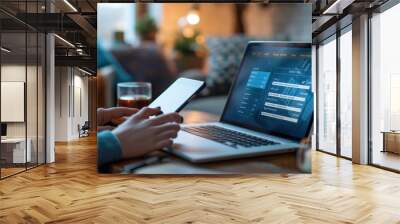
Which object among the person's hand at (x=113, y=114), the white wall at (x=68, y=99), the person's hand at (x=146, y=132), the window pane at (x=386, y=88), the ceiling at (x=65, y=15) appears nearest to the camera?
the person's hand at (x=146, y=132)

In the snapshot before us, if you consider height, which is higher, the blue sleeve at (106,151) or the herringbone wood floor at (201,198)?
the blue sleeve at (106,151)

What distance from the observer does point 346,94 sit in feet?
28.3

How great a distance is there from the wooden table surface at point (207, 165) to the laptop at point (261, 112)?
0.06 m

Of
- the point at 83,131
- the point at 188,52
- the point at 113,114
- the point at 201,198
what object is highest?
the point at 188,52

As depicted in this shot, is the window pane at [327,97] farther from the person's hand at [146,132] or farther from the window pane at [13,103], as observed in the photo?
the window pane at [13,103]

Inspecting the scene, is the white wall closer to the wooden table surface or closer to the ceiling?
the ceiling

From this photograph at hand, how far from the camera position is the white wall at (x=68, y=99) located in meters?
14.1

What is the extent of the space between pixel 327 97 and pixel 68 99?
9.04m

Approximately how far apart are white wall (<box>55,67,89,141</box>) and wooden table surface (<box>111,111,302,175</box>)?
10.4 metres

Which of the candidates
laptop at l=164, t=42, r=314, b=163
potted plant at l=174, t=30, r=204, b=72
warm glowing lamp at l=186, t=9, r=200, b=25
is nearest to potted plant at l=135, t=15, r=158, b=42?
potted plant at l=174, t=30, r=204, b=72

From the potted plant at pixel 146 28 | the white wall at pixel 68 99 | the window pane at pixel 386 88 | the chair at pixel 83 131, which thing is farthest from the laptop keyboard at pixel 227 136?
the chair at pixel 83 131

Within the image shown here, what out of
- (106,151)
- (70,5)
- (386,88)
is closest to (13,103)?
(70,5)

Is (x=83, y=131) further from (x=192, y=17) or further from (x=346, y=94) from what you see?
(x=192, y=17)

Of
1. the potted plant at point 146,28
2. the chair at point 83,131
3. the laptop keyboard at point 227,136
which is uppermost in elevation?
the potted plant at point 146,28
